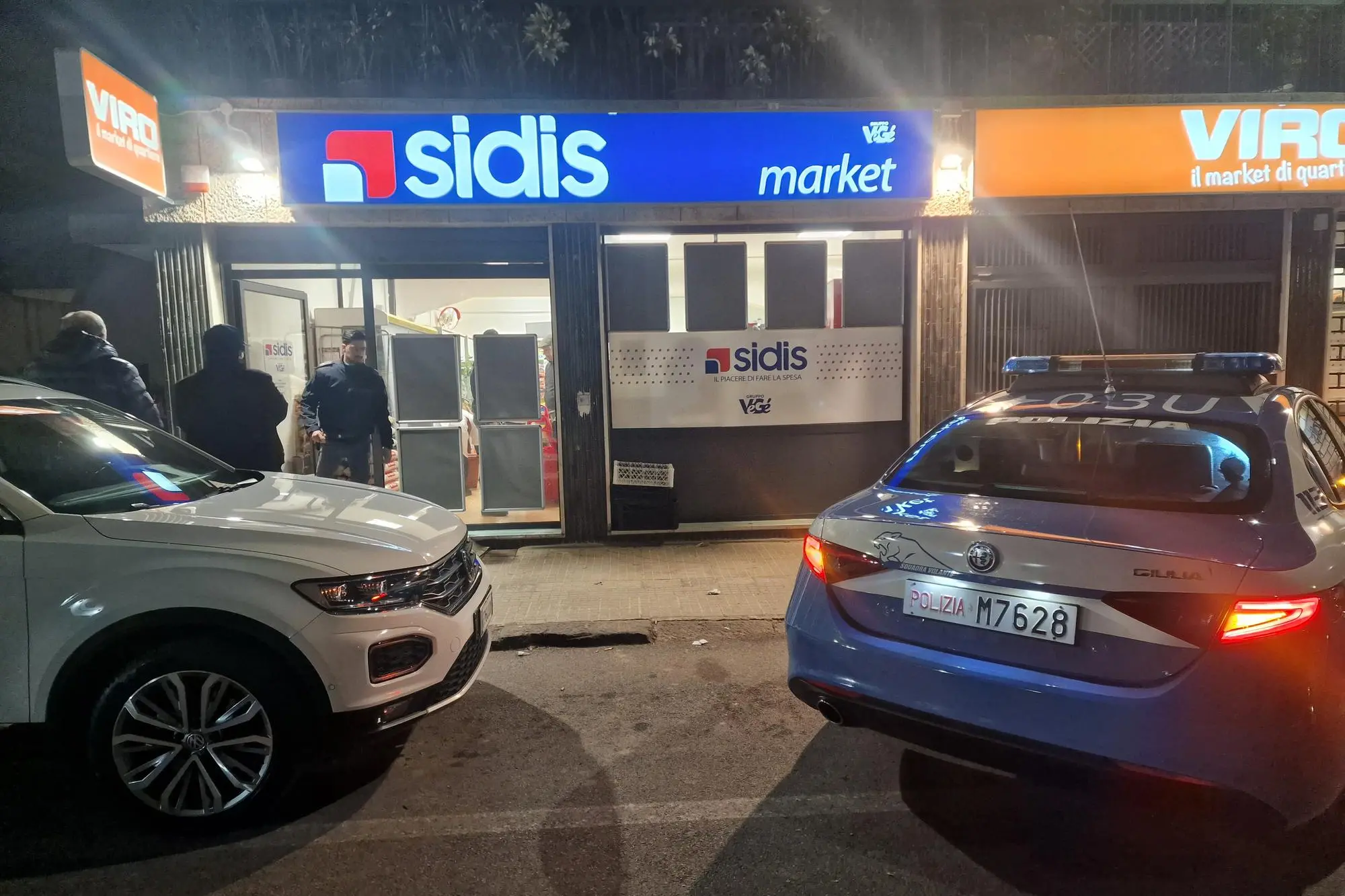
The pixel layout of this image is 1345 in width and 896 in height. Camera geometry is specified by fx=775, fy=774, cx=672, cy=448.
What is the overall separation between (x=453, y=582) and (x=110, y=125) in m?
4.90

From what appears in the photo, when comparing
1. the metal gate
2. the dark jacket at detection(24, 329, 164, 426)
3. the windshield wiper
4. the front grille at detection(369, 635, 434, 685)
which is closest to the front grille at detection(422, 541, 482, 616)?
the front grille at detection(369, 635, 434, 685)

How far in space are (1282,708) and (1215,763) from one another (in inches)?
9.5

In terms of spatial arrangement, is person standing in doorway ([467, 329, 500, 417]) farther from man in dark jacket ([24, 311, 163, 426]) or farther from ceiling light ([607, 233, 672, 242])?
man in dark jacket ([24, 311, 163, 426])

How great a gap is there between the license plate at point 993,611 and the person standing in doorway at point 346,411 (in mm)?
5290

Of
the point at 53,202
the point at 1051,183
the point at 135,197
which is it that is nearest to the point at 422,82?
the point at 135,197

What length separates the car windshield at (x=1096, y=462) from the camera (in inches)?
108

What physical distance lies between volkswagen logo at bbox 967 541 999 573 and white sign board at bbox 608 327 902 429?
4.92 metres

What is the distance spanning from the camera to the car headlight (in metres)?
2.98

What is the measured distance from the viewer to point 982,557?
2.56 m

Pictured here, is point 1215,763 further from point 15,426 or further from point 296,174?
point 296,174

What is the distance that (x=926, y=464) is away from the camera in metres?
3.37

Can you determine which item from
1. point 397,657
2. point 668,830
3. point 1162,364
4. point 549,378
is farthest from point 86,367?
point 1162,364

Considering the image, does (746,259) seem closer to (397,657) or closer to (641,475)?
(641,475)

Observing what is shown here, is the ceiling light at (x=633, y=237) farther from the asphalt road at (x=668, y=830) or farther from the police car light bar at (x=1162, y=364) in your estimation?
the asphalt road at (x=668, y=830)
